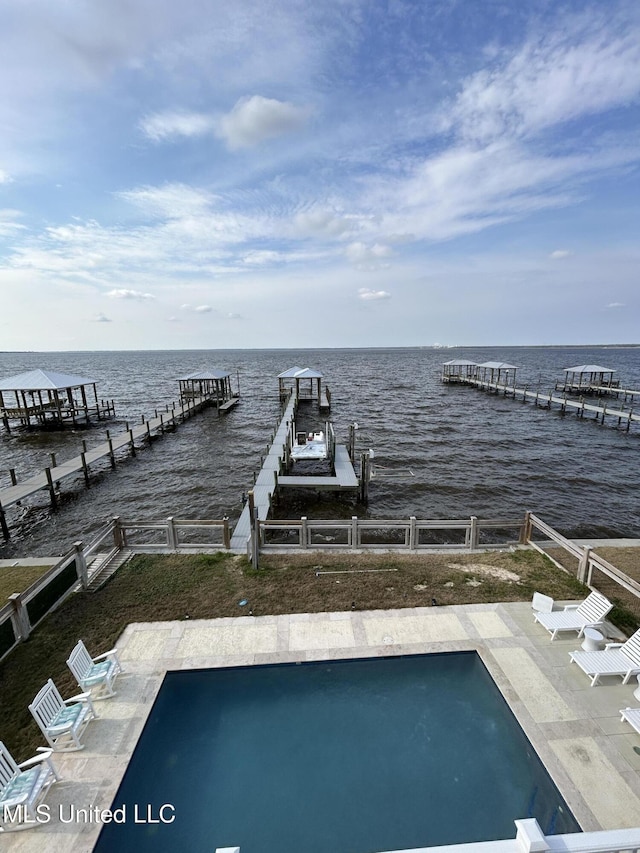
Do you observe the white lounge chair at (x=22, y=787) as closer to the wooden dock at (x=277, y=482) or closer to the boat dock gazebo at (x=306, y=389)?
the wooden dock at (x=277, y=482)

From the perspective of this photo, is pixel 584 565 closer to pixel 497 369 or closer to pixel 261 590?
pixel 261 590

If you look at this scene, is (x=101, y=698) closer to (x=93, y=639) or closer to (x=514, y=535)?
(x=93, y=639)

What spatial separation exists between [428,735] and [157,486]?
761 inches

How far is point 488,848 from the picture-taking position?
3387mm

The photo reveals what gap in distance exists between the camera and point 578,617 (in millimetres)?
8367

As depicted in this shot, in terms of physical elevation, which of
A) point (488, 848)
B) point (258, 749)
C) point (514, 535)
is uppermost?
point (488, 848)

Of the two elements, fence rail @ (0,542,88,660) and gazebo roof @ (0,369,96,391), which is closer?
fence rail @ (0,542,88,660)

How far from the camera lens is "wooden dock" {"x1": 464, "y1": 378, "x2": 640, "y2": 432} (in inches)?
1412

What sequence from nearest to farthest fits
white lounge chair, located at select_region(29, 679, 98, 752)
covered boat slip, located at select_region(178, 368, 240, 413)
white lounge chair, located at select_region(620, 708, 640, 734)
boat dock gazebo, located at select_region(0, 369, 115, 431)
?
white lounge chair, located at select_region(29, 679, 98, 752), white lounge chair, located at select_region(620, 708, 640, 734), boat dock gazebo, located at select_region(0, 369, 115, 431), covered boat slip, located at select_region(178, 368, 240, 413)

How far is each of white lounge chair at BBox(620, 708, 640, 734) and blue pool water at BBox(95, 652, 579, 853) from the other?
5.04 ft

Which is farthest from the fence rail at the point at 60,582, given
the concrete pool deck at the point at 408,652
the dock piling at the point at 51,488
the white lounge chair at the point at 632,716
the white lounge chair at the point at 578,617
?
the dock piling at the point at 51,488

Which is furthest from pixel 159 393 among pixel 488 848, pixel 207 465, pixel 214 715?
pixel 488 848

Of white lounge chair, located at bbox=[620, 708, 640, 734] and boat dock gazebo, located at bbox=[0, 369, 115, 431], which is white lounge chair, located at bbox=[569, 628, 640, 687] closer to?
white lounge chair, located at bbox=[620, 708, 640, 734]

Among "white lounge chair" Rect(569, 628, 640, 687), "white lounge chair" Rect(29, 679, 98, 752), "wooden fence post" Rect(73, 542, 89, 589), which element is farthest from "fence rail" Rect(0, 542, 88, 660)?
"white lounge chair" Rect(569, 628, 640, 687)
